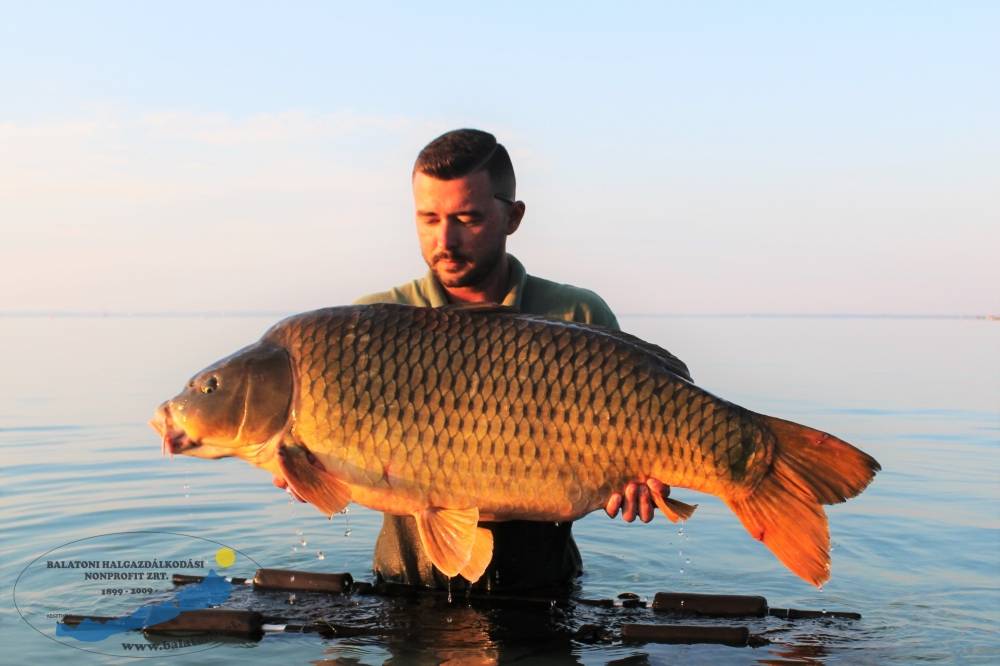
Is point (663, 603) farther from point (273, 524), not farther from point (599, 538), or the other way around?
point (273, 524)

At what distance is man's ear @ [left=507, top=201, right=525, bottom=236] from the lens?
15.9 ft

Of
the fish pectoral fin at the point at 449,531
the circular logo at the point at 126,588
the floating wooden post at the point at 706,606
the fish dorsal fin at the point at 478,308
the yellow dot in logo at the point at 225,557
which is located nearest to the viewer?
the fish pectoral fin at the point at 449,531

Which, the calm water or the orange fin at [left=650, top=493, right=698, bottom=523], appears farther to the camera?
the calm water

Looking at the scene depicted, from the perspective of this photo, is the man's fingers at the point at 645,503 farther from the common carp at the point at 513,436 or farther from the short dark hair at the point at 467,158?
the short dark hair at the point at 467,158

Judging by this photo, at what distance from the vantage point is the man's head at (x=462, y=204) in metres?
4.54

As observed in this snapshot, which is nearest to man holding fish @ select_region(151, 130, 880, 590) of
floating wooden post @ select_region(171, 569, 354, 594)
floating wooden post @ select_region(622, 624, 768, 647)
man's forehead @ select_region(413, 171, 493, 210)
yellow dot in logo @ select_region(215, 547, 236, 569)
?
floating wooden post @ select_region(622, 624, 768, 647)

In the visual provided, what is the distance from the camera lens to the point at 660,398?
12.3ft

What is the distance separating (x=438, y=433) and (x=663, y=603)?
4.90ft

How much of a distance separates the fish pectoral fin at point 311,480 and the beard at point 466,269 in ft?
3.75

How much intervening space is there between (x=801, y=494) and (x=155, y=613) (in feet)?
8.74

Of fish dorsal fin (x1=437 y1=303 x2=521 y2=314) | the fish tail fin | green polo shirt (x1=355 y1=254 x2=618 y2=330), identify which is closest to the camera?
the fish tail fin

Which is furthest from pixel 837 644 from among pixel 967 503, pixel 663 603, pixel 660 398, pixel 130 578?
pixel 967 503

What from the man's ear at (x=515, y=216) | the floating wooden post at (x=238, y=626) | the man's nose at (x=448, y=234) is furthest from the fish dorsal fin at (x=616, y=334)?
the floating wooden post at (x=238, y=626)

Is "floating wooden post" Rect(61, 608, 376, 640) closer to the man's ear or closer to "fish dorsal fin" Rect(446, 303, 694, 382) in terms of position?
"fish dorsal fin" Rect(446, 303, 694, 382)
